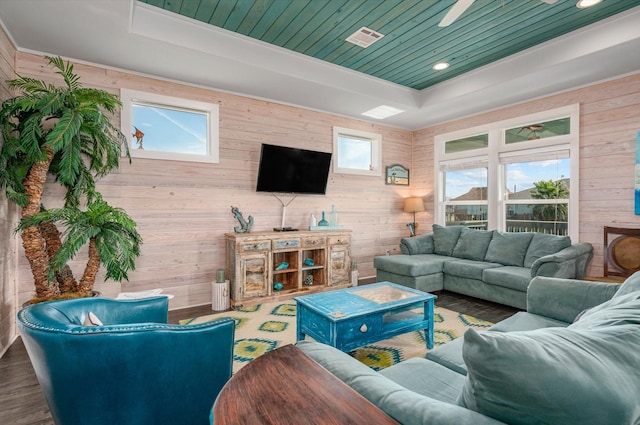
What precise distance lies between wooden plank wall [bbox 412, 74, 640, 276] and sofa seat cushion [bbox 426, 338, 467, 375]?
3.27 meters

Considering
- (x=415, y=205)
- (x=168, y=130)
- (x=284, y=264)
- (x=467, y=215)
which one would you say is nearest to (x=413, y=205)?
(x=415, y=205)

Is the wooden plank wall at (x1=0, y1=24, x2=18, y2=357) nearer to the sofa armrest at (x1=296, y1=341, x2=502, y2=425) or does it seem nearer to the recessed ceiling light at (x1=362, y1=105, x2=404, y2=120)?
the sofa armrest at (x1=296, y1=341, x2=502, y2=425)

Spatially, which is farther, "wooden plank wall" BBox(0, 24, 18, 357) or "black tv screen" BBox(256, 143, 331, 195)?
"black tv screen" BBox(256, 143, 331, 195)

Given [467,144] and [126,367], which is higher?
[467,144]

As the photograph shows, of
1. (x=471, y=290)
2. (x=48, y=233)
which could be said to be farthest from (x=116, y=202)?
(x=471, y=290)

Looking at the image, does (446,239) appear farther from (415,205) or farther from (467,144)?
(467,144)

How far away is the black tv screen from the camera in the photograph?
13.9 feet

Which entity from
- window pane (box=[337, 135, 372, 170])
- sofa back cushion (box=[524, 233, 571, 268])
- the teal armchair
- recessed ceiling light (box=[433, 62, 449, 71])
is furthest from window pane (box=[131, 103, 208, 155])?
sofa back cushion (box=[524, 233, 571, 268])

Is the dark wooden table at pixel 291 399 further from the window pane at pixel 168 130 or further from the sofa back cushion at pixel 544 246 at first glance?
the sofa back cushion at pixel 544 246

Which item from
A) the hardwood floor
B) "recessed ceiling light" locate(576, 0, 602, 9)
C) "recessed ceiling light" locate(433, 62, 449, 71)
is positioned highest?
"recessed ceiling light" locate(433, 62, 449, 71)

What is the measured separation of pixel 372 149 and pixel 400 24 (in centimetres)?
263

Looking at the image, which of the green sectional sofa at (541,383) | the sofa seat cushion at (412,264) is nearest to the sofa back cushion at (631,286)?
the green sectional sofa at (541,383)

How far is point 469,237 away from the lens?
4625mm

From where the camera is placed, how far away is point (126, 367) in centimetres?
A: 117
